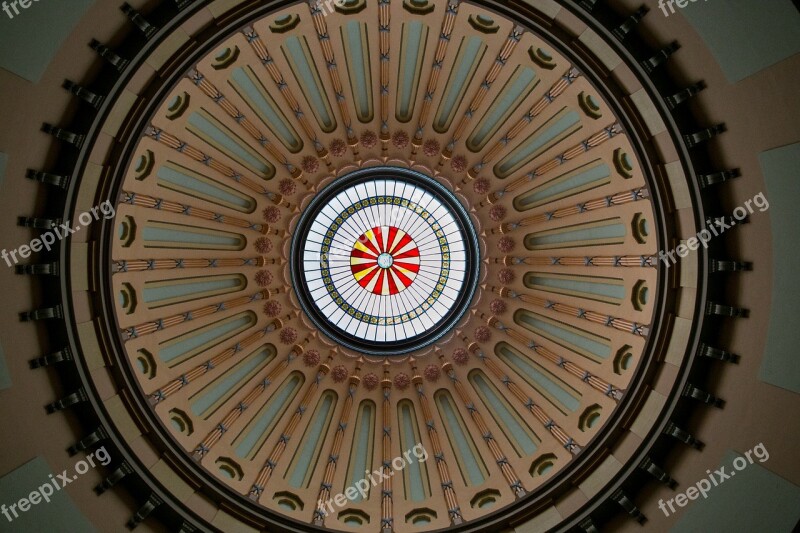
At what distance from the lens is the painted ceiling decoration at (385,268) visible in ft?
45.6

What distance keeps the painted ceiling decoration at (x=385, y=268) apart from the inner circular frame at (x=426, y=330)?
10cm

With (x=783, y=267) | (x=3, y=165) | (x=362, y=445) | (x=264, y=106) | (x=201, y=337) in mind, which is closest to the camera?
(x=3, y=165)

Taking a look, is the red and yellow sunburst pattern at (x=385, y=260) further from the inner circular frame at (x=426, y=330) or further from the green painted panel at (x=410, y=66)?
the green painted panel at (x=410, y=66)

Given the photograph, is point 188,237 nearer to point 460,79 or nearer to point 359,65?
point 359,65

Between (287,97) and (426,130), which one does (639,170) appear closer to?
(426,130)

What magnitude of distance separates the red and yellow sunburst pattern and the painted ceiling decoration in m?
0.12

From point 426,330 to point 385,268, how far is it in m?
3.20

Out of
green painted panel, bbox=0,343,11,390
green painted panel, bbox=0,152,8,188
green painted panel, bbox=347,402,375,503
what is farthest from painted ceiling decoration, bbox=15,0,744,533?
green painted panel, bbox=0,343,11,390

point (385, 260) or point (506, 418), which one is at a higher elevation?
point (385, 260)

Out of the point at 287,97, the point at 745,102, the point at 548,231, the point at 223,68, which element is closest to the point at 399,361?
the point at 548,231

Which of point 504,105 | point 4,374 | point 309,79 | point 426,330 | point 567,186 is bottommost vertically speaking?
point 4,374

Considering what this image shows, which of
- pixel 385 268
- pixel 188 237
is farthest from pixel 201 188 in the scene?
pixel 385 268

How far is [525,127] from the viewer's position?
18.4 metres

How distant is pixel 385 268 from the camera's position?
22.5m
